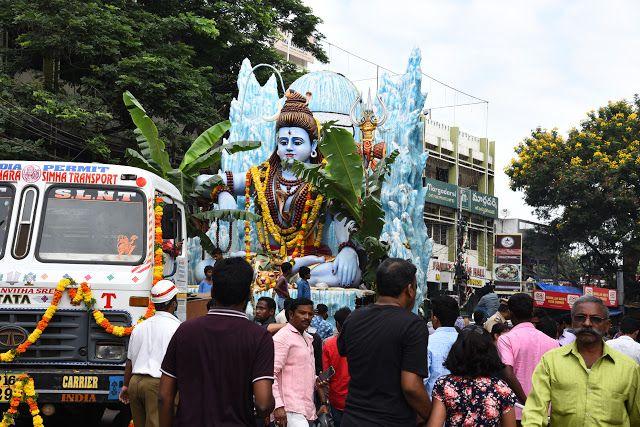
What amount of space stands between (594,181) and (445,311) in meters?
32.7

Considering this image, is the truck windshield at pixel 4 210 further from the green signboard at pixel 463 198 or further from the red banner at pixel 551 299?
the green signboard at pixel 463 198

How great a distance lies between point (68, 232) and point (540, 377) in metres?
5.60

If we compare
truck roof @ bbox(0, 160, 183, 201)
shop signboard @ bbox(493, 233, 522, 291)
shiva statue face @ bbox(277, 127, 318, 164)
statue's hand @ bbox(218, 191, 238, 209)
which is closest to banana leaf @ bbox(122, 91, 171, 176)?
statue's hand @ bbox(218, 191, 238, 209)

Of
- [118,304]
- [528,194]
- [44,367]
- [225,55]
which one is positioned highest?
[225,55]

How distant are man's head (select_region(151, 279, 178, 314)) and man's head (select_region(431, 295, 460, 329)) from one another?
2077 mm

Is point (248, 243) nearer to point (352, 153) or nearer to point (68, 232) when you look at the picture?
point (352, 153)

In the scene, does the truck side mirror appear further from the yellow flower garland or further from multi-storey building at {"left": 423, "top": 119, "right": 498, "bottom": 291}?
multi-storey building at {"left": 423, "top": 119, "right": 498, "bottom": 291}

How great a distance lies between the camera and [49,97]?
23062 millimetres

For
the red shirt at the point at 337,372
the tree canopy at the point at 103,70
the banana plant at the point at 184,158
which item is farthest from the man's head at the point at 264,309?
the tree canopy at the point at 103,70

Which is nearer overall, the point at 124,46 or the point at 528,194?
the point at 124,46

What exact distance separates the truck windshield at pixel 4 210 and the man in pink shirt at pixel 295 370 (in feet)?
11.6

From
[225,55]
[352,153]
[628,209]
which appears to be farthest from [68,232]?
[628,209]

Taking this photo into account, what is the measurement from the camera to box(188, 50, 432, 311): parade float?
18359 millimetres

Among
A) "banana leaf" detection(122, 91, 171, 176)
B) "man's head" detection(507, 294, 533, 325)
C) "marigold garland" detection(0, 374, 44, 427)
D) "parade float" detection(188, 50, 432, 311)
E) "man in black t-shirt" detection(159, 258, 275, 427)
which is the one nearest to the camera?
"man in black t-shirt" detection(159, 258, 275, 427)
